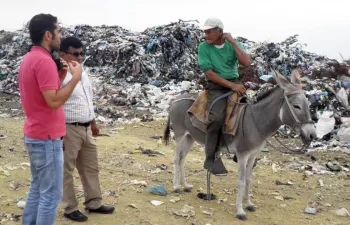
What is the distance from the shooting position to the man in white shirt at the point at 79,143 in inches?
155

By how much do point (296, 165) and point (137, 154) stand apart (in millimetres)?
2920

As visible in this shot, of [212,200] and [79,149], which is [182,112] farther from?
[79,149]

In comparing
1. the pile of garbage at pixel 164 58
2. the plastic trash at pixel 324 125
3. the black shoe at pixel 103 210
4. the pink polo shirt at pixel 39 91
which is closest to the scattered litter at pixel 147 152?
the black shoe at pixel 103 210

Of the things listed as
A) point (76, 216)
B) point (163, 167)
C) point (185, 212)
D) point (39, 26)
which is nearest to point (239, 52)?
point (185, 212)

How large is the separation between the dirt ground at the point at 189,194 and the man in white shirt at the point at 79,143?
171mm

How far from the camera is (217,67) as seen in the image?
461 centimetres

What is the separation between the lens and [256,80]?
12961mm

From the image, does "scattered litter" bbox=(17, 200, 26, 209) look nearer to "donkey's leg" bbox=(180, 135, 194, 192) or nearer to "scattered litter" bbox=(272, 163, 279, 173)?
"donkey's leg" bbox=(180, 135, 194, 192)

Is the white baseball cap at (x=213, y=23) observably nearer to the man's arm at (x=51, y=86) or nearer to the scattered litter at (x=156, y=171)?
the man's arm at (x=51, y=86)

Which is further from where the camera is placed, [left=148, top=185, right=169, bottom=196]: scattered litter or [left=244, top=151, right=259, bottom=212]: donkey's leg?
[left=148, top=185, right=169, bottom=196]: scattered litter

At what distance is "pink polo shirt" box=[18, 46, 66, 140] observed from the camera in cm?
285

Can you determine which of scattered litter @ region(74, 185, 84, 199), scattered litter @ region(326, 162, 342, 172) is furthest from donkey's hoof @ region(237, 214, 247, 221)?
scattered litter @ region(326, 162, 342, 172)

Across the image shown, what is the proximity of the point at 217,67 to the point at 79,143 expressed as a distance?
179 centimetres

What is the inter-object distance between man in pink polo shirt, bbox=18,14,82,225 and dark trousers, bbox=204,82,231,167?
6.44 ft
